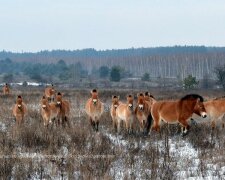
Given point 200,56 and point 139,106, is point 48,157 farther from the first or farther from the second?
point 200,56

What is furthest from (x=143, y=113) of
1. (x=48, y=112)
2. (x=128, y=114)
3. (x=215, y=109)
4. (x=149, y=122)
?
(x=48, y=112)

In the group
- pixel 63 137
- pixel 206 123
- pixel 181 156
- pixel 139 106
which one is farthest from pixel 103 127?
pixel 181 156

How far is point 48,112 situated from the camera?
18641 millimetres

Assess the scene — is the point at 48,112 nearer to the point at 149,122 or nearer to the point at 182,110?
the point at 149,122

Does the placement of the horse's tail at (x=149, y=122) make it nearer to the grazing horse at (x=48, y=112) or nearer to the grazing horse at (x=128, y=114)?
the grazing horse at (x=128, y=114)

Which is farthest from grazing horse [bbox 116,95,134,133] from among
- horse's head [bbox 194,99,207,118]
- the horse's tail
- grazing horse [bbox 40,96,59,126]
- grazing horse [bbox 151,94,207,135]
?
grazing horse [bbox 40,96,59,126]

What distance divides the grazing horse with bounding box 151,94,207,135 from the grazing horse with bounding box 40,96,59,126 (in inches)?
168

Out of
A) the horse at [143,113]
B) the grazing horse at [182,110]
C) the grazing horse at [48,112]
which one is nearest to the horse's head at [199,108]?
the grazing horse at [182,110]

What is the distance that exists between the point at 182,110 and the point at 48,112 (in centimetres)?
520

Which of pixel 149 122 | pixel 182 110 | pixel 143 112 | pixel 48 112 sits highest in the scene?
pixel 182 110

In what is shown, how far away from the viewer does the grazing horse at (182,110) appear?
51.8 feet

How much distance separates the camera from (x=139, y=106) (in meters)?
17.0

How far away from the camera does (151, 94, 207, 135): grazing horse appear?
15784 mm

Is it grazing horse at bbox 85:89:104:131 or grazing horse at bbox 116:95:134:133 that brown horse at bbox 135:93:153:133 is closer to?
grazing horse at bbox 116:95:134:133
